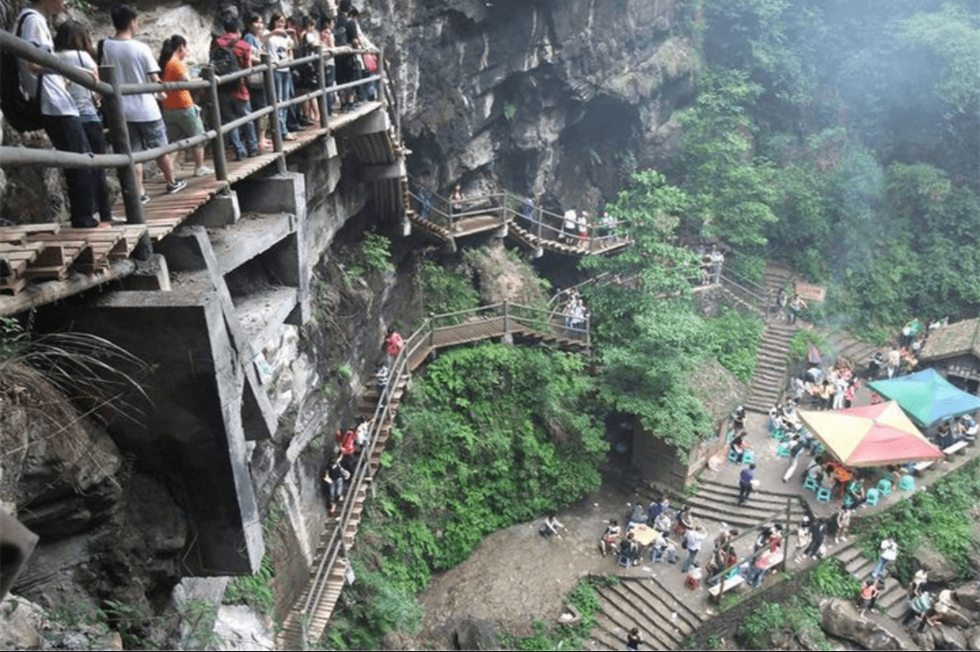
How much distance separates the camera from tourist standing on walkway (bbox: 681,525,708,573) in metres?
16.5

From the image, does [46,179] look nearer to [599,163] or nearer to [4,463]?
[4,463]

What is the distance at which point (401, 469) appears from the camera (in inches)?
617

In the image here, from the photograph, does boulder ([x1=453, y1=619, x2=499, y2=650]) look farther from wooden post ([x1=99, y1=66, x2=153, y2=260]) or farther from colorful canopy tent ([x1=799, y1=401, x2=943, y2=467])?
wooden post ([x1=99, y1=66, x2=153, y2=260])

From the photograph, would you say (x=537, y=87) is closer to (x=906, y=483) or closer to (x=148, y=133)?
(x=906, y=483)

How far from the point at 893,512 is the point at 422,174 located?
14902 mm

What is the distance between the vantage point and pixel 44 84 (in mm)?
4496

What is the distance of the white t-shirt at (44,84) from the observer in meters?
4.50

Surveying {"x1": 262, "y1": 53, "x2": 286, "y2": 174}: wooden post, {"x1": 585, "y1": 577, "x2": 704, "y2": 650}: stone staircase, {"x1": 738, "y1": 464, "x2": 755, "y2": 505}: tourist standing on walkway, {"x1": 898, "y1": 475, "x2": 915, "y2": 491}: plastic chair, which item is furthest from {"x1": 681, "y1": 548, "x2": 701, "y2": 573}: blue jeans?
{"x1": 262, "y1": 53, "x2": 286, "y2": 174}: wooden post

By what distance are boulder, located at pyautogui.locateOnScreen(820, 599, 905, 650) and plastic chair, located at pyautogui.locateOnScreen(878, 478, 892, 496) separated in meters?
3.54

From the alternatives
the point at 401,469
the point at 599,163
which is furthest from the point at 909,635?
the point at 599,163

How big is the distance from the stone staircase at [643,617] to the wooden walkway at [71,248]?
43.3 ft

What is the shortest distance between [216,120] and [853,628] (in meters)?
16.6

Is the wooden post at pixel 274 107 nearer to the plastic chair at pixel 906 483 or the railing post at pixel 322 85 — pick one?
the railing post at pixel 322 85

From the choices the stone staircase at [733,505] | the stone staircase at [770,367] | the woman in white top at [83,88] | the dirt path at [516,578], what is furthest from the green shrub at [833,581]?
the woman in white top at [83,88]
